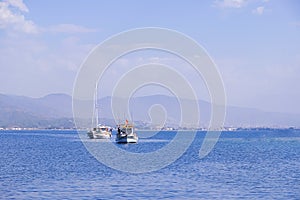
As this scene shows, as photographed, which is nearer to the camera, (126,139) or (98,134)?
(126,139)

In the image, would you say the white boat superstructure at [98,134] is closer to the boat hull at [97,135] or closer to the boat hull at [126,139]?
the boat hull at [97,135]

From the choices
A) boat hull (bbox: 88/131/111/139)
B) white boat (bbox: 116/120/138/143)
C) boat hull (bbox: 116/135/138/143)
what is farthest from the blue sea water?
boat hull (bbox: 88/131/111/139)

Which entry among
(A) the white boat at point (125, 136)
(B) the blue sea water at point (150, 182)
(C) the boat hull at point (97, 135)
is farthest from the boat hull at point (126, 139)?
(B) the blue sea water at point (150, 182)

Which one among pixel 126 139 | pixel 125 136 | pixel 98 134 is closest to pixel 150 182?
pixel 125 136

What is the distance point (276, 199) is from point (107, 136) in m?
87.6

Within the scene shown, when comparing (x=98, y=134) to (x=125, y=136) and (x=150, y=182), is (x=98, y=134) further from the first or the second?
(x=150, y=182)

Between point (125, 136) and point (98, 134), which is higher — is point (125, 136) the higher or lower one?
the lower one

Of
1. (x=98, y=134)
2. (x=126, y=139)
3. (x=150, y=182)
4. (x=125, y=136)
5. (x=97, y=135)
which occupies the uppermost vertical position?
(x=98, y=134)

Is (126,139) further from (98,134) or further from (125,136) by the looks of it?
(98,134)

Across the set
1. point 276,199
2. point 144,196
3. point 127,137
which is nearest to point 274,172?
point 276,199

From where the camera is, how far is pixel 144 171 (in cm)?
4666

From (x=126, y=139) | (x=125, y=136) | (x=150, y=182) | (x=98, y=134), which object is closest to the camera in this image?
(x=150, y=182)

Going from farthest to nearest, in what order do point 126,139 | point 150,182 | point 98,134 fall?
1. point 98,134
2. point 126,139
3. point 150,182

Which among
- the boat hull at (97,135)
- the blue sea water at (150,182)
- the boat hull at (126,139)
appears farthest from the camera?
the boat hull at (97,135)
